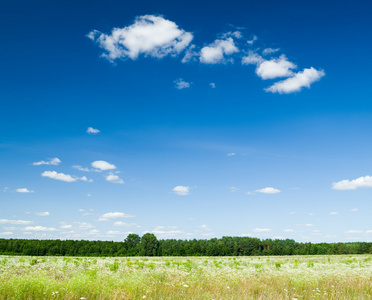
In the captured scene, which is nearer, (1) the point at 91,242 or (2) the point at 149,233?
(2) the point at 149,233

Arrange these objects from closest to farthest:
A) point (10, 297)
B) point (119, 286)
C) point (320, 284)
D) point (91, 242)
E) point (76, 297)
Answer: point (10, 297), point (76, 297), point (119, 286), point (320, 284), point (91, 242)

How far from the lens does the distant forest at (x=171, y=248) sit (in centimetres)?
10762

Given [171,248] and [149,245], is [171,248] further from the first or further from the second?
[149,245]

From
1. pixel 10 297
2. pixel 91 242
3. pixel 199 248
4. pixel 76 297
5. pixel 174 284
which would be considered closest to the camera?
pixel 10 297

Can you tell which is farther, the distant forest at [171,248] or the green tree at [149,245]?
the green tree at [149,245]

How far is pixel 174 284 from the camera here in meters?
12.0

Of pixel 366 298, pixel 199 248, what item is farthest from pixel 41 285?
pixel 199 248

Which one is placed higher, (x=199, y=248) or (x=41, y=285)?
(x=41, y=285)

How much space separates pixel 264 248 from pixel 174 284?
394ft

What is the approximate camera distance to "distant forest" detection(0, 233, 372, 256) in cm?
10762

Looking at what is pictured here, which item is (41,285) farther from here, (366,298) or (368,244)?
(368,244)

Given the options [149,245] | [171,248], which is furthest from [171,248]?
[149,245]

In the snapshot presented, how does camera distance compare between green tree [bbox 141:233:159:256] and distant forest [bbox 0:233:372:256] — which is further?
green tree [bbox 141:233:159:256]

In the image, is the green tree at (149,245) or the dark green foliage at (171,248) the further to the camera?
the green tree at (149,245)
